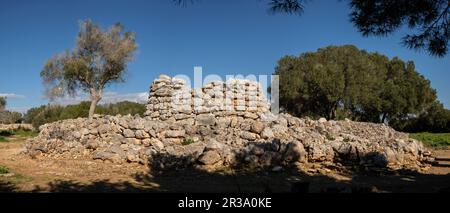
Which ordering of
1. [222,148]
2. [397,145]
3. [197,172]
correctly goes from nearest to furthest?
[197,172] → [222,148] → [397,145]

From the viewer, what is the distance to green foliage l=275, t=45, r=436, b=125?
99.5 feet

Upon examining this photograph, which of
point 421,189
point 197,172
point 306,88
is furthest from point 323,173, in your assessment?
point 306,88

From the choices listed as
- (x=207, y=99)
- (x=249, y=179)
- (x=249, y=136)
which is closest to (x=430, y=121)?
(x=207, y=99)

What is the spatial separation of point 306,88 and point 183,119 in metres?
18.4

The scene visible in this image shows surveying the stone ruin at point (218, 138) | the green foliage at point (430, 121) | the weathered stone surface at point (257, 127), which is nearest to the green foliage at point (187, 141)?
the stone ruin at point (218, 138)

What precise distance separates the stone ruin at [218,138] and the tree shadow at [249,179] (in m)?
0.15

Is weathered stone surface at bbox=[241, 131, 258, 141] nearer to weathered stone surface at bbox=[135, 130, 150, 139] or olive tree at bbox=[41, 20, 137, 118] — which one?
weathered stone surface at bbox=[135, 130, 150, 139]

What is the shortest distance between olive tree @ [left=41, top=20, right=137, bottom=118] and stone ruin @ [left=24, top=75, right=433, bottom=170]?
9588 mm

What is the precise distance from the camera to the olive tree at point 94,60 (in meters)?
24.3

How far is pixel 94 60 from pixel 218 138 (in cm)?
1450

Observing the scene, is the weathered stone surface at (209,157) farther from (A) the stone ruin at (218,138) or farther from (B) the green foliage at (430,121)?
(B) the green foliage at (430,121)

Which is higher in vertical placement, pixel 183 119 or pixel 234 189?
pixel 183 119
